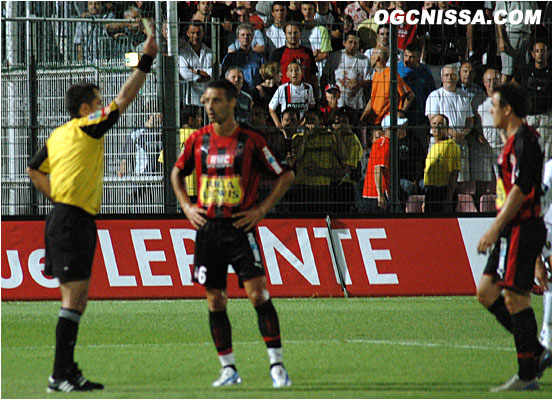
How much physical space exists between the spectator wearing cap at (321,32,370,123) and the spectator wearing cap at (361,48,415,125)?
6.3 inches

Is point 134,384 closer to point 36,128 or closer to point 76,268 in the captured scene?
point 76,268

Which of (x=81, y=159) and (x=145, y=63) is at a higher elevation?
(x=145, y=63)

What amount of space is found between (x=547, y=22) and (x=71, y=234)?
9.21m

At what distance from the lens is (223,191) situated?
279 inches

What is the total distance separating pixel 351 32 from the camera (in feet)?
47.4

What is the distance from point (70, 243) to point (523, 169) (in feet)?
11.2

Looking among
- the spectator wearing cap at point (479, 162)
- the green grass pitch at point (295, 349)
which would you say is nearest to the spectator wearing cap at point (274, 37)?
the spectator wearing cap at point (479, 162)

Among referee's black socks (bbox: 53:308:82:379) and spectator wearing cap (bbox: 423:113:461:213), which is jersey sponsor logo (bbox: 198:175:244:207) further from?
spectator wearing cap (bbox: 423:113:461:213)

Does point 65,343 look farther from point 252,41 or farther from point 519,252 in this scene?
point 252,41

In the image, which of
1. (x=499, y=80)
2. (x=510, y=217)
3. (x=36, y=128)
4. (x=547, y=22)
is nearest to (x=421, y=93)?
(x=499, y=80)

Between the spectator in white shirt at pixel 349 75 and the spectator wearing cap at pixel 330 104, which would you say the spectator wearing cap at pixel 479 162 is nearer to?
the spectator in white shirt at pixel 349 75

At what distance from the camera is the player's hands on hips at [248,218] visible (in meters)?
7.00

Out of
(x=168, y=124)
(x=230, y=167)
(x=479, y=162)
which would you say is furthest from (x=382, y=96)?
(x=230, y=167)

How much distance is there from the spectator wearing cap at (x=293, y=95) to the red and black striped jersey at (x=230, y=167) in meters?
6.39
